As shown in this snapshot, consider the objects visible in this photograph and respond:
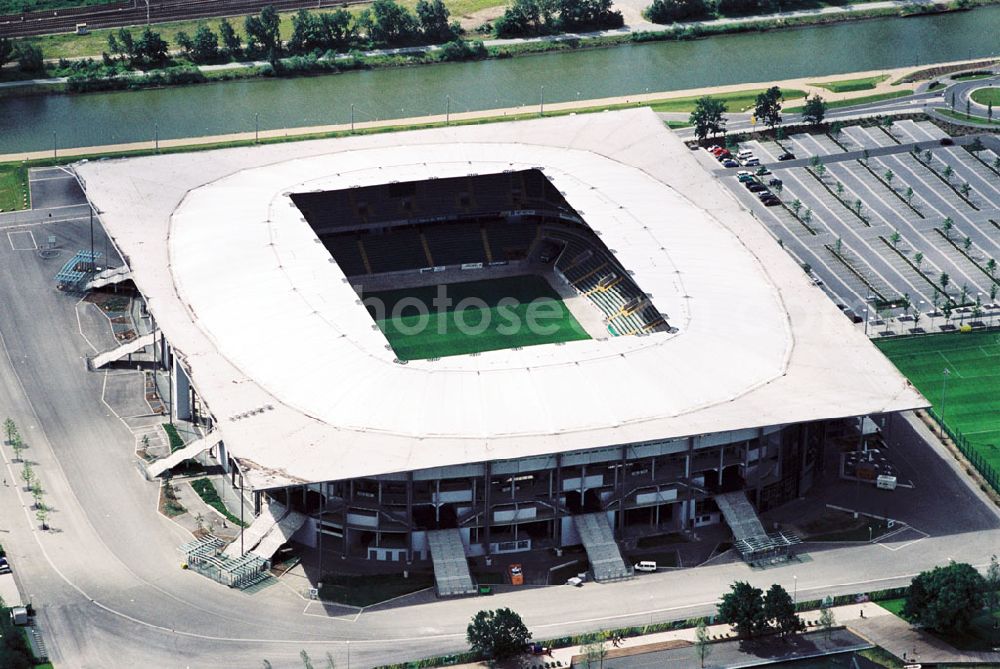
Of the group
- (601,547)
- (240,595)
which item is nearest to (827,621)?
(601,547)

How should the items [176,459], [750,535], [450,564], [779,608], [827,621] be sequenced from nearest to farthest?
1. [779,608]
2. [827,621]
3. [450,564]
4. [750,535]
5. [176,459]

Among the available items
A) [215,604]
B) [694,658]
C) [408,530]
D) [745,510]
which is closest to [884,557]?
[745,510]

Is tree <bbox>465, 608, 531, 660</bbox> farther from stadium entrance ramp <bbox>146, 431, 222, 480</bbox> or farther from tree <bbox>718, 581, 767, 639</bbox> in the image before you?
stadium entrance ramp <bbox>146, 431, 222, 480</bbox>

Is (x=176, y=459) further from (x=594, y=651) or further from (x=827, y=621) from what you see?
(x=827, y=621)

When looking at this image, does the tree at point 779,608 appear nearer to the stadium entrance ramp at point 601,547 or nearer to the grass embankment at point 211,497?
the stadium entrance ramp at point 601,547

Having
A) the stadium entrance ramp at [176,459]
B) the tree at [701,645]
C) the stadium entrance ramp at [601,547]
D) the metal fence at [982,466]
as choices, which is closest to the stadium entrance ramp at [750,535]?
the stadium entrance ramp at [601,547]

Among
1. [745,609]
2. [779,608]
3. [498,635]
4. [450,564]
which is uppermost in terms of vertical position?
[450,564]

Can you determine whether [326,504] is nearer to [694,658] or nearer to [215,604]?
[215,604]
